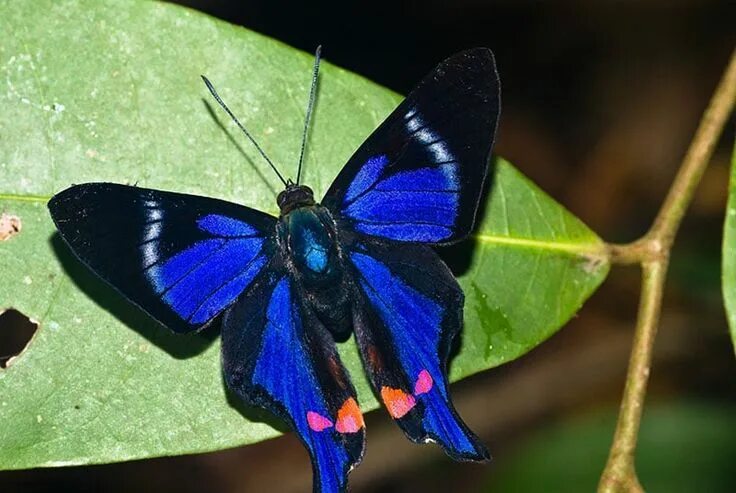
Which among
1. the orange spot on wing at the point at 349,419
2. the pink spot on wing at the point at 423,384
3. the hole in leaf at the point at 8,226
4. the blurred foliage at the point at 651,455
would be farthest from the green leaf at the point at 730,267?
the hole in leaf at the point at 8,226

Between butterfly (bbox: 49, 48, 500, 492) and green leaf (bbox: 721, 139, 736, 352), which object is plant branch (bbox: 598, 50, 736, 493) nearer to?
green leaf (bbox: 721, 139, 736, 352)

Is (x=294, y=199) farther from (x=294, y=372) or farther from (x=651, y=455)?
(x=651, y=455)

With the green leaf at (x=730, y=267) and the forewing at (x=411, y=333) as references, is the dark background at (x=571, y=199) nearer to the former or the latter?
the green leaf at (x=730, y=267)

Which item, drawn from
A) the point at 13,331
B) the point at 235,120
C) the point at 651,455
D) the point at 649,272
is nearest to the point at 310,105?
the point at 235,120

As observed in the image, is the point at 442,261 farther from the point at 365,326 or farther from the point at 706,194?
the point at 706,194

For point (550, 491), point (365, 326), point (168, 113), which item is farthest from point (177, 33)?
point (550, 491)

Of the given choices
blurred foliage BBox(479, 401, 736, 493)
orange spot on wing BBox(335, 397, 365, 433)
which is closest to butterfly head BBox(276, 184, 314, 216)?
orange spot on wing BBox(335, 397, 365, 433)
